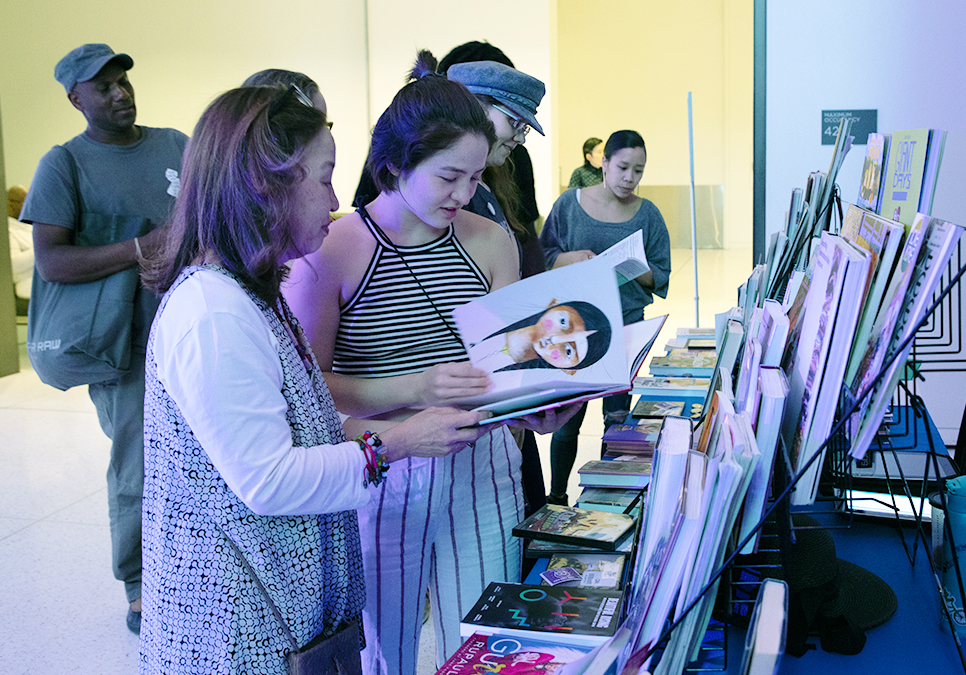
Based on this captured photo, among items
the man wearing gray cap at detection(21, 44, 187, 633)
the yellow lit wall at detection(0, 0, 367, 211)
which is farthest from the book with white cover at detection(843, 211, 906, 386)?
the yellow lit wall at detection(0, 0, 367, 211)

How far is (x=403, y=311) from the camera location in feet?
4.58

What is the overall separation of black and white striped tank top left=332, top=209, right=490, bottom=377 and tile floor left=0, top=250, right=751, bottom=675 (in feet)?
3.85

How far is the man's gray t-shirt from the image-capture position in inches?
89.8

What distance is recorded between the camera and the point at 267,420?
991 mm

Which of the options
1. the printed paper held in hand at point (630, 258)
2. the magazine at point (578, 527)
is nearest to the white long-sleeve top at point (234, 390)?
the magazine at point (578, 527)

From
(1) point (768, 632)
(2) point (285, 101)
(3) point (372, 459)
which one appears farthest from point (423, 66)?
(1) point (768, 632)

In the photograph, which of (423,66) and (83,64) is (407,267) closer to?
(423,66)

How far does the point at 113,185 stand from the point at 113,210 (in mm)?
71

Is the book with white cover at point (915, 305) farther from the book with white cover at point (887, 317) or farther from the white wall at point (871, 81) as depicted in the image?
the white wall at point (871, 81)

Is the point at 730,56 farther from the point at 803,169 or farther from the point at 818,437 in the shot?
the point at 818,437

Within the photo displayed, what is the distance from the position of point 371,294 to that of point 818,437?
2.50ft

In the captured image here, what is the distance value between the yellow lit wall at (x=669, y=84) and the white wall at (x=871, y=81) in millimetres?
7425

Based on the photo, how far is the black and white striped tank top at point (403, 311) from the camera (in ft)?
4.53

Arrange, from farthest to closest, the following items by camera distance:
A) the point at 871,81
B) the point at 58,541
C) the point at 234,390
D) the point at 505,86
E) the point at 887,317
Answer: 1. the point at 871,81
2. the point at 58,541
3. the point at 505,86
4. the point at 234,390
5. the point at 887,317
